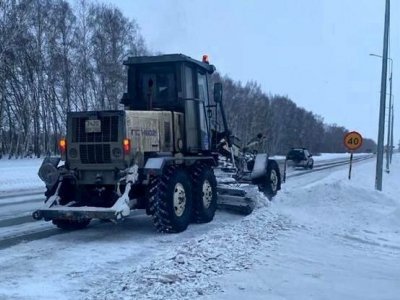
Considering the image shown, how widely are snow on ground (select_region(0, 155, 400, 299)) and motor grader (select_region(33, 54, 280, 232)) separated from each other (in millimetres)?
491

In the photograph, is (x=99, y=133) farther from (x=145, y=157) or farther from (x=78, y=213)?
(x=78, y=213)

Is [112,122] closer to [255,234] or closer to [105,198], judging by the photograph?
[105,198]

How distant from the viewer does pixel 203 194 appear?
11234 mm

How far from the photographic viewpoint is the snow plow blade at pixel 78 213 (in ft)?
29.6

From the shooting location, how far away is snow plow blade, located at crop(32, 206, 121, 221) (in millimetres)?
9008

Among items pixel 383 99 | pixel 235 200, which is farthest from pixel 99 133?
pixel 383 99

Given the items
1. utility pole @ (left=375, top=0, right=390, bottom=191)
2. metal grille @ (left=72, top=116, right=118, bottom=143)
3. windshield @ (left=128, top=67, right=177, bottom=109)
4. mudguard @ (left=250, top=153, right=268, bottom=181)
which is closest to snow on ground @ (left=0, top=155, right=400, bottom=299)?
metal grille @ (left=72, top=116, right=118, bottom=143)

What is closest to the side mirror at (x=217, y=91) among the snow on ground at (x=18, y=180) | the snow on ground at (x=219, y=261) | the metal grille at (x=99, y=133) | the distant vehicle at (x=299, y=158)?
the snow on ground at (x=219, y=261)

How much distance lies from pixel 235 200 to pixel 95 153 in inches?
165

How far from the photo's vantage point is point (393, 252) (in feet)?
29.9

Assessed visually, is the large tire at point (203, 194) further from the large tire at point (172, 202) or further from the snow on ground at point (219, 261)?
the large tire at point (172, 202)

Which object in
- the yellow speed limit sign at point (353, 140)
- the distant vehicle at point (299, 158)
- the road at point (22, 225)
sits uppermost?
the yellow speed limit sign at point (353, 140)

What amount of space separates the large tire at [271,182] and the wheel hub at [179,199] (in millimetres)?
Answer: 5426

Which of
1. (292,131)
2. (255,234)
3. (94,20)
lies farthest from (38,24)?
(292,131)
